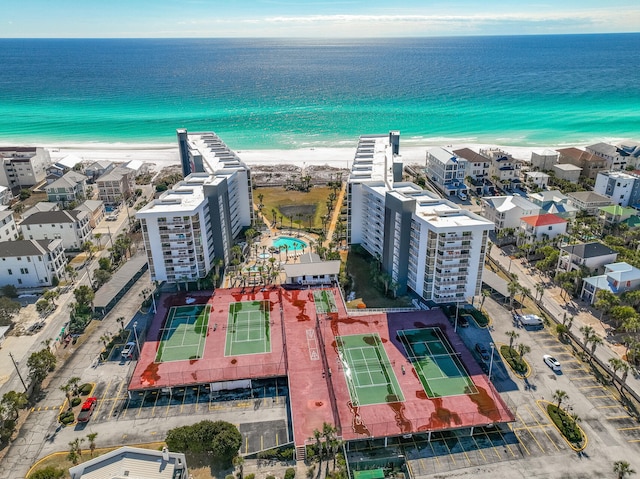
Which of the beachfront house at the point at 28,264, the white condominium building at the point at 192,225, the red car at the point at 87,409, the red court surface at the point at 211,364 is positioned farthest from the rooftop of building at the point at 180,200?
the red car at the point at 87,409

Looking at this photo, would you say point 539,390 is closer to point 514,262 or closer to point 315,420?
point 315,420

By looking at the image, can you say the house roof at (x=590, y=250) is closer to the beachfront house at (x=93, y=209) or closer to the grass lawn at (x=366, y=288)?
the grass lawn at (x=366, y=288)

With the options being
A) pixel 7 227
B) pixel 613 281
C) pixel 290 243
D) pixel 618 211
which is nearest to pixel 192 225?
pixel 290 243

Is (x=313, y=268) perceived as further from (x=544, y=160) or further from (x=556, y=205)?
(x=544, y=160)

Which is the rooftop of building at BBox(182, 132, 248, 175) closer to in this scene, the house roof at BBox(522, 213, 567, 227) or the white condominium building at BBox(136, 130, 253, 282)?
the white condominium building at BBox(136, 130, 253, 282)

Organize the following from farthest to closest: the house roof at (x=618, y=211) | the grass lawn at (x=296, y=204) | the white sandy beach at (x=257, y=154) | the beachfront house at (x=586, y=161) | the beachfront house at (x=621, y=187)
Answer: the white sandy beach at (x=257, y=154) → the beachfront house at (x=586, y=161) → the grass lawn at (x=296, y=204) → the beachfront house at (x=621, y=187) → the house roof at (x=618, y=211)
